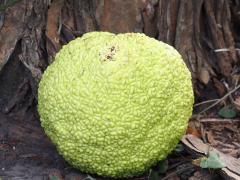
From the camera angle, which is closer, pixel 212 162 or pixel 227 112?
pixel 212 162

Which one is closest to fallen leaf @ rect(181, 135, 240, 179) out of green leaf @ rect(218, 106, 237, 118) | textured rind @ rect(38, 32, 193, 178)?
textured rind @ rect(38, 32, 193, 178)

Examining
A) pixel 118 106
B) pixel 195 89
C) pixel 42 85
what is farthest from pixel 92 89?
pixel 195 89

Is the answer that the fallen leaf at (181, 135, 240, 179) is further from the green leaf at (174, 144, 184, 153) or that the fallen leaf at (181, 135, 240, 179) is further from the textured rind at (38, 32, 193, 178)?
the textured rind at (38, 32, 193, 178)

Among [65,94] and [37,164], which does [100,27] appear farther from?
[37,164]

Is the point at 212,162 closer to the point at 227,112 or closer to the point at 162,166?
the point at 162,166

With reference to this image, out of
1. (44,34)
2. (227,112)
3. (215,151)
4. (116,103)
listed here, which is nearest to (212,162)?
(215,151)

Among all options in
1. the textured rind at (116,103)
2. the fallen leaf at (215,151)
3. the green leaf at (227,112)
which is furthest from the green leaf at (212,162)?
the green leaf at (227,112)
